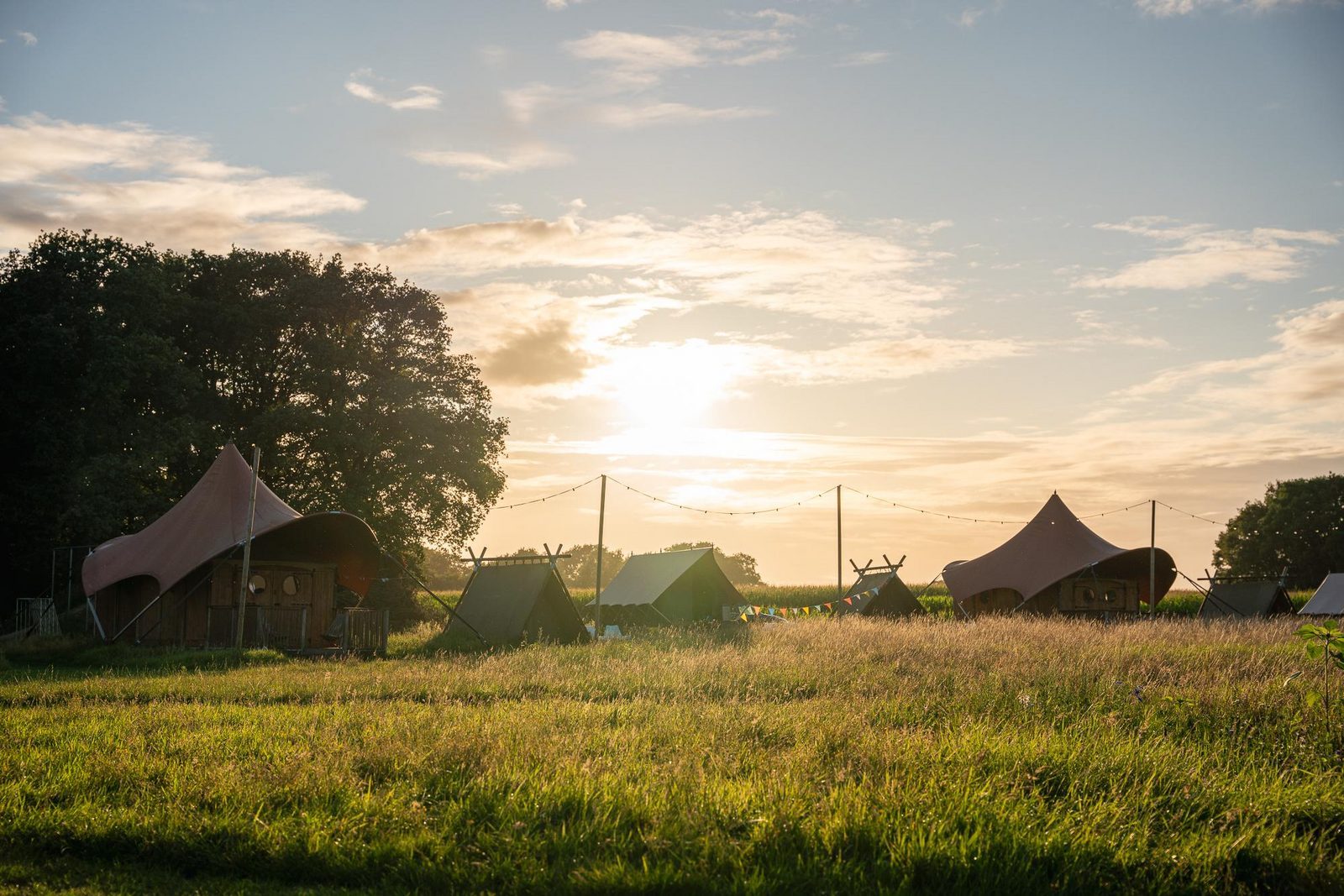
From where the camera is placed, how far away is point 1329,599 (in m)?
39.6

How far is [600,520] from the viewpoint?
104 feet

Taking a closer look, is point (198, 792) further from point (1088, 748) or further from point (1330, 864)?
point (1330, 864)

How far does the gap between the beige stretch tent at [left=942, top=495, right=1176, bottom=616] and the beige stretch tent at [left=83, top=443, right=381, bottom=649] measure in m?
21.1

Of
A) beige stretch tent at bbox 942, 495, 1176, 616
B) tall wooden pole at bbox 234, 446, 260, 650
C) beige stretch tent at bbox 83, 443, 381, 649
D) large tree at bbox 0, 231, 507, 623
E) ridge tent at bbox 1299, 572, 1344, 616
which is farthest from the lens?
ridge tent at bbox 1299, 572, 1344, 616

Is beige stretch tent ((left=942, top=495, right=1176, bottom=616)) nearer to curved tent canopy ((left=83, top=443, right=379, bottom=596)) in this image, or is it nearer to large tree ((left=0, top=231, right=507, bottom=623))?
large tree ((left=0, top=231, right=507, bottom=623))

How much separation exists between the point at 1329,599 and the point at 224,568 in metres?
37.5

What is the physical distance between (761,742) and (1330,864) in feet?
13.8

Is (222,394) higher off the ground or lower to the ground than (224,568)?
higher

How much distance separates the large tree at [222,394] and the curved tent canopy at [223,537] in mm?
5988

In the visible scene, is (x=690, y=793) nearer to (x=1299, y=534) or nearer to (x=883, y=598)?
(x=883, y=598)

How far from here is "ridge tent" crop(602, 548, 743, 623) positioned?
116ft

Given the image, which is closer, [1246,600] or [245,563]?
[245,563]

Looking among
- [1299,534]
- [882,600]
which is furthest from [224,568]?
[1299,534]

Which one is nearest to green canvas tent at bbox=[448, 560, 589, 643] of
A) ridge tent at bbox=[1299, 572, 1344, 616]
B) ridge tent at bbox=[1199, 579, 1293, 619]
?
ridge tent at bbox=[1199, 579, 1293, 619]
